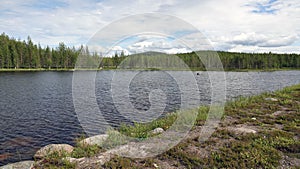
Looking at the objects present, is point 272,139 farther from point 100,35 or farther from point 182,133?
point 100,35

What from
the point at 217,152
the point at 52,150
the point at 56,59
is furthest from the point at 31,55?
the point at 217,152

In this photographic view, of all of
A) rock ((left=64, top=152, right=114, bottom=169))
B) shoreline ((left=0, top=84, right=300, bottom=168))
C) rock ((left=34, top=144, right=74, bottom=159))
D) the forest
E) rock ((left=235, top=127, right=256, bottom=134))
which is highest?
the forest

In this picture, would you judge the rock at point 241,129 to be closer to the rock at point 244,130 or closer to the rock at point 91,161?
the rock at point 244,130

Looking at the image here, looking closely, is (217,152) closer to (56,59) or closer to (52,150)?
(52,150)

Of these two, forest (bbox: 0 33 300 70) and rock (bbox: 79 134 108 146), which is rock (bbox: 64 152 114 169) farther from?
forest (bbox: 0 33 300 70)

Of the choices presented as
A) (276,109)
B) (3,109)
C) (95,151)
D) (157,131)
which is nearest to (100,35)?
(95,151)

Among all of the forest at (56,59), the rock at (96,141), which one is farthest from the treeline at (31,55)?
the rock at (96,141)

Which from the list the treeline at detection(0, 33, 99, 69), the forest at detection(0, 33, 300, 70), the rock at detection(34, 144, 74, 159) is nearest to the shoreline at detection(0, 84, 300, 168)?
the rock at detection(34, 144, 74, 159)

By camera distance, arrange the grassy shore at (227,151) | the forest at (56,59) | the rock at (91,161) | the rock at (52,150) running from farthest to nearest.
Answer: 1. the forest at (56,59)
2. the rock at (52,150)
3. the rock at (91,161)
4. the grassy shore at (227,151)

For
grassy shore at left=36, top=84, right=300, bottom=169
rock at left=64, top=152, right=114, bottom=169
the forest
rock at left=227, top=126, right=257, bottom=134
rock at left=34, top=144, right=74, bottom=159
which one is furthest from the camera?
the forest

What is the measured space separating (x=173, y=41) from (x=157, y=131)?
435 centimetres

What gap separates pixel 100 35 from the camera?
26.4 ft

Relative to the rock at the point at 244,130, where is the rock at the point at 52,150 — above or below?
below

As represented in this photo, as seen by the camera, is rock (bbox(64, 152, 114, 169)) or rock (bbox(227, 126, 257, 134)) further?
rock (bbox(227, 126, 257, 134))
